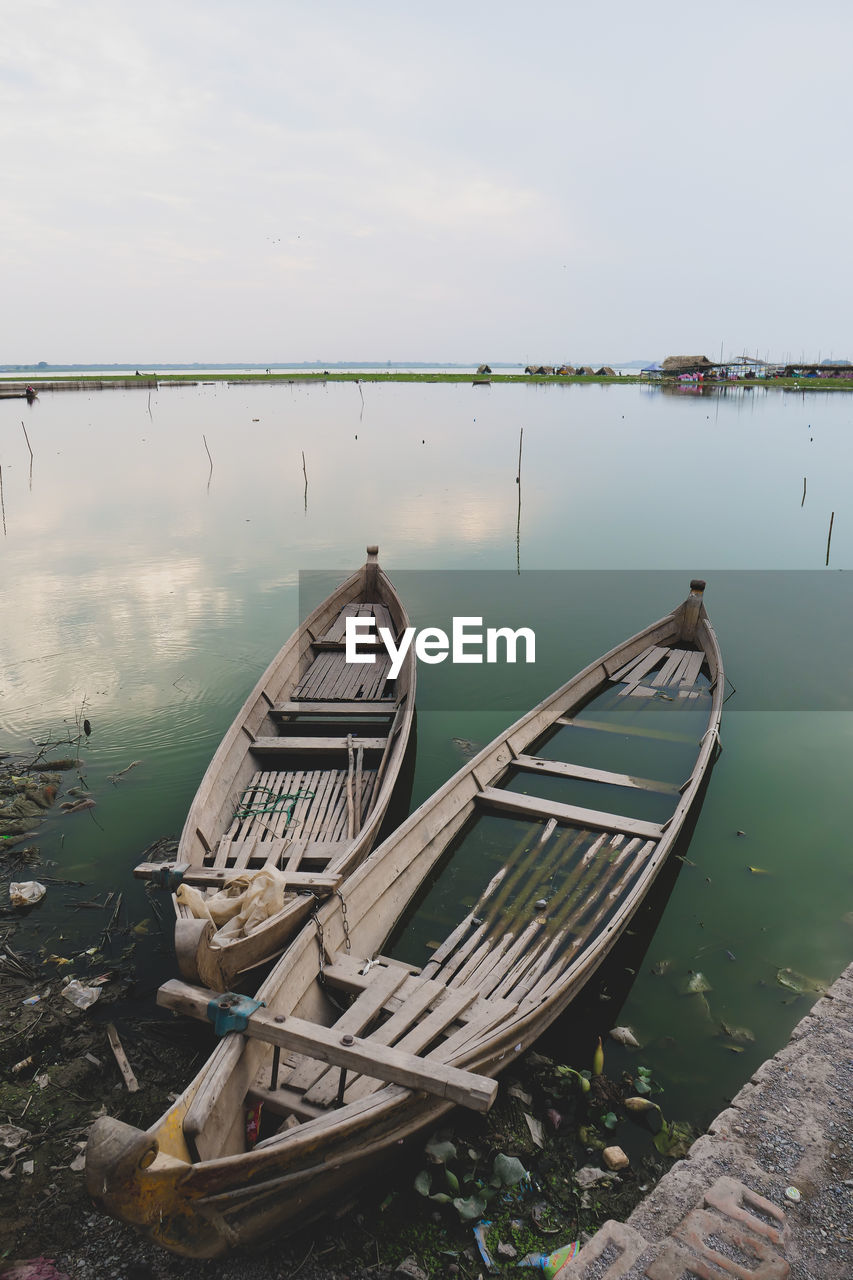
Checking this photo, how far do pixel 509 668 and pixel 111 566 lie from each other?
39.0 feet

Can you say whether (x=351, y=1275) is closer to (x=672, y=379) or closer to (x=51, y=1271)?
(x=51, y=1271)

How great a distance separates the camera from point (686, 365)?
10194cm

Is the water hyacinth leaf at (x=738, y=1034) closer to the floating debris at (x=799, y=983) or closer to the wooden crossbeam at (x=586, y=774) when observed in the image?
the floating debris at (x=799, y=983)

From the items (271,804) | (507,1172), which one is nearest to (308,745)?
(271,804)

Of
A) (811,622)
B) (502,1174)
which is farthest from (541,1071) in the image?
(811,622)

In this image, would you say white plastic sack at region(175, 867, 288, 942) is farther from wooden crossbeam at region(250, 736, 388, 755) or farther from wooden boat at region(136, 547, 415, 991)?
wooden crossbeam at region(250, 736, 388, 755)

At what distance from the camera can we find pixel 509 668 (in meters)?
13.7

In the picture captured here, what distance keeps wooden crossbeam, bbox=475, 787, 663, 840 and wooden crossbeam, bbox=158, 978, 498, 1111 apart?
4099mm

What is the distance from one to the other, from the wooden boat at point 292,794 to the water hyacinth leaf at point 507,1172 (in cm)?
213

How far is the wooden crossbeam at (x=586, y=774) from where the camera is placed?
9.12 m

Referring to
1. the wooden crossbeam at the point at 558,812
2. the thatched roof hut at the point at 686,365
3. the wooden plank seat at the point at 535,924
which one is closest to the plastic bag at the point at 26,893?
the wooden plank seat at the point at 535,924

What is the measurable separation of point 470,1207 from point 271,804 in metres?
4.51

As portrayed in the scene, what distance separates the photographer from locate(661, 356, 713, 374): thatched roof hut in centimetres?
10056

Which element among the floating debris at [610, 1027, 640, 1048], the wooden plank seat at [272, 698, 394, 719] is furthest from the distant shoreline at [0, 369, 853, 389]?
the floating debris at [610, 1027, 640, 1048]
